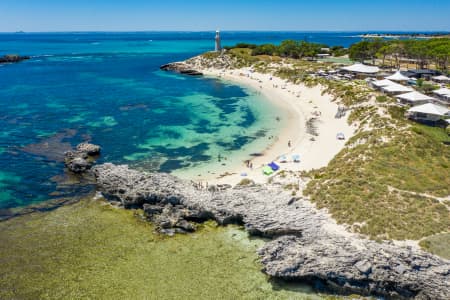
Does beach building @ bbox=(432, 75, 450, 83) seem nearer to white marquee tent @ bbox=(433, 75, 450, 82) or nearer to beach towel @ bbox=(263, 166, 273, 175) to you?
white marquee tent @ bbox=(433, 75, 450, 82)

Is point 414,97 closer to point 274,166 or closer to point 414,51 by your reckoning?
point 274,166

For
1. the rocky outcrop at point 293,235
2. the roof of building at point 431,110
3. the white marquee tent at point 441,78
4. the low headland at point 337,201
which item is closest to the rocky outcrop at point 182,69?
the low headland at point 337,201

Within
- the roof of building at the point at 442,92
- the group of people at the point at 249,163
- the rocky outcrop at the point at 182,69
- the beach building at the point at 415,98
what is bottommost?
the group of people at the point at 249,163

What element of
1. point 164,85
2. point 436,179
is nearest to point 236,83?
point 164,85

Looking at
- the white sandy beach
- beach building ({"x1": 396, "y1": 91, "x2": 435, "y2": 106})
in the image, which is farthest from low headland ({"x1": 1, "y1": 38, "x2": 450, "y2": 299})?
beach building ({"x1": 396, "y1": 91, "x2": 435, "y2": 106})

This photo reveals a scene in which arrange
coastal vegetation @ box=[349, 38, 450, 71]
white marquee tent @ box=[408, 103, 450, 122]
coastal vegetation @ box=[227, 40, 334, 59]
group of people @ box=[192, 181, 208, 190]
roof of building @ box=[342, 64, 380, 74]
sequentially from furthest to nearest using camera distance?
coastal vegetation @ box=[227, 40, 334, 59]
coastal vegetation @ box=[349, 38, 450, 71]
roof of building @ box=[342, 64, 380, 74]
white marquee tent @ box=[408, 103, 450, 122]
group of people @ box=[192, 181, 208, 190]

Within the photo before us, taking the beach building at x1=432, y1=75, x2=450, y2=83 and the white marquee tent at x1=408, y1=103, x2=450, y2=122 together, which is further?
the beach building at x1=432, y1=75, x2=450, y2=83

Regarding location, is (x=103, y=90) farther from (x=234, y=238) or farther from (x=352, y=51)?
(x=352, y=51)

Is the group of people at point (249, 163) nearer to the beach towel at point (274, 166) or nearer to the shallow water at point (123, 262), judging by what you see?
the beach towel at point (274, 166)
